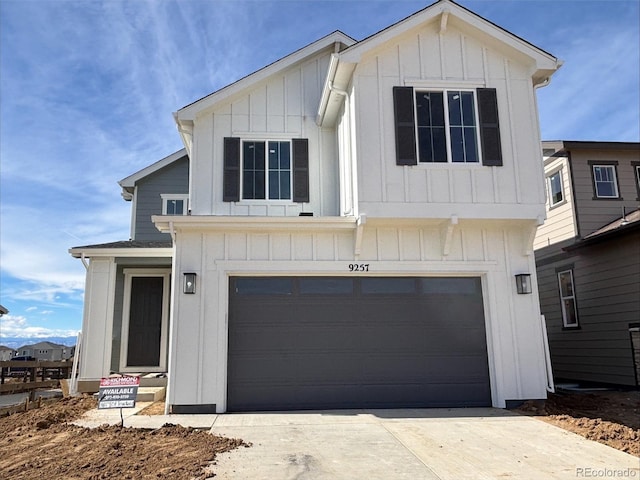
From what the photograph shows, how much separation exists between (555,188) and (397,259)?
6.94m

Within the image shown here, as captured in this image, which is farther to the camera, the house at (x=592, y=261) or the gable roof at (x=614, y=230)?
the house at (x=592, y=261)

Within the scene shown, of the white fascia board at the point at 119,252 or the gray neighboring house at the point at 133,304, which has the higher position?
the white fascia board at the point at 119,252

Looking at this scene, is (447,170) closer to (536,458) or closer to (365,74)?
(365,74)

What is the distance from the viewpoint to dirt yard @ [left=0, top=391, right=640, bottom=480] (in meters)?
5.14

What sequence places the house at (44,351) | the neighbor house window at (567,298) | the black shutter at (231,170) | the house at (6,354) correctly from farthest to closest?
the house at (44,351), the house at (6,354), the neighbor house window at (567,298), the black shutter at (231,170)

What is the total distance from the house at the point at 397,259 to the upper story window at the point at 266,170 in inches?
51.1

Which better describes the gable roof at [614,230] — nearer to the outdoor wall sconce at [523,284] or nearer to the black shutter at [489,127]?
the outdoor wall sconce at [523,284]

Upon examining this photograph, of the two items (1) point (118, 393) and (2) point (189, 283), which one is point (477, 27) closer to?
(2) point (189, 283)

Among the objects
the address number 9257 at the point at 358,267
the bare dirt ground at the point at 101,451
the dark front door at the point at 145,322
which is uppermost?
the address number 9257 at the point at 358,267

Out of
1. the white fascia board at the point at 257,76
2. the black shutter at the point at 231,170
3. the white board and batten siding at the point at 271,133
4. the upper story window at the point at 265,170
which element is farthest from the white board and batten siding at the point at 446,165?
the black shutter at the point at 231,170

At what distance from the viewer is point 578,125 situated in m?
14.7

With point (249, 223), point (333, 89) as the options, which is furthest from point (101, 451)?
point (333, 89)

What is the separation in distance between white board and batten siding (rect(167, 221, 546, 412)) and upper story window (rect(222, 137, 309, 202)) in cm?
137

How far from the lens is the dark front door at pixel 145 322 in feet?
38.6
